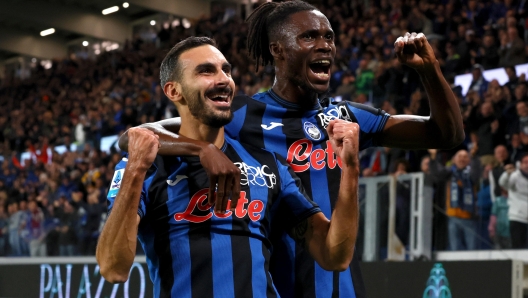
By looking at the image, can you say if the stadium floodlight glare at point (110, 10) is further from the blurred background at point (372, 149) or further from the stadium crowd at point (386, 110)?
the stadium crowd at point (386, 110)

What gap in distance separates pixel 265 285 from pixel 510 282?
13.4 feet

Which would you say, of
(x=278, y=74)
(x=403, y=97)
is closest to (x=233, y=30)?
(x=403, y=97)

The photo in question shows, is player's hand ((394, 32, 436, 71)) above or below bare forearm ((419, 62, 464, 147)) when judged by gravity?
above

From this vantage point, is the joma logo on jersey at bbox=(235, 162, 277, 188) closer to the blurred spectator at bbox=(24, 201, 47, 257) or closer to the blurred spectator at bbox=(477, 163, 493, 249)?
the blurred spectator at bbox=(477, 163, 493, 249)

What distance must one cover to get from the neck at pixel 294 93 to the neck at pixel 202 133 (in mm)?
574

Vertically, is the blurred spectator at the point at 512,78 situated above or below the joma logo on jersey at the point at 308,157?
above

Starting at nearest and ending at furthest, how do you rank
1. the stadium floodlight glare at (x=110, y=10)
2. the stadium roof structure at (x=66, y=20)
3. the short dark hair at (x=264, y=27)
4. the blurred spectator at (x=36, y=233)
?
the short dark hair at (x=264, y=27) < the blurred spectator at (x=36, y=233) < the stadium roof structure at (x=66, y=20) < the stadium floodlight glare at (x=110, y=10)

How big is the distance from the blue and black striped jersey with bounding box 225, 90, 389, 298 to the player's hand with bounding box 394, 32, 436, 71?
1.43ft

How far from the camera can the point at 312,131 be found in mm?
3256

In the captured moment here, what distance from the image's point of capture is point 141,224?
2.62 metres

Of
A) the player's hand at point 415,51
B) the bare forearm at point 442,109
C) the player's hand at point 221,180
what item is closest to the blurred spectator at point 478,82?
the bare forearm at point 442,109

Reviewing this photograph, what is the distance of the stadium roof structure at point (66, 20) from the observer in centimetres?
2494

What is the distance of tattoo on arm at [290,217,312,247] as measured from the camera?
281 centimetres

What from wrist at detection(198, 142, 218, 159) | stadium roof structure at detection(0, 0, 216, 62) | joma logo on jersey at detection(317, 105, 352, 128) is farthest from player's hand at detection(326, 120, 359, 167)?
stadium roof structure at detection(0, 0, 216, 62)
